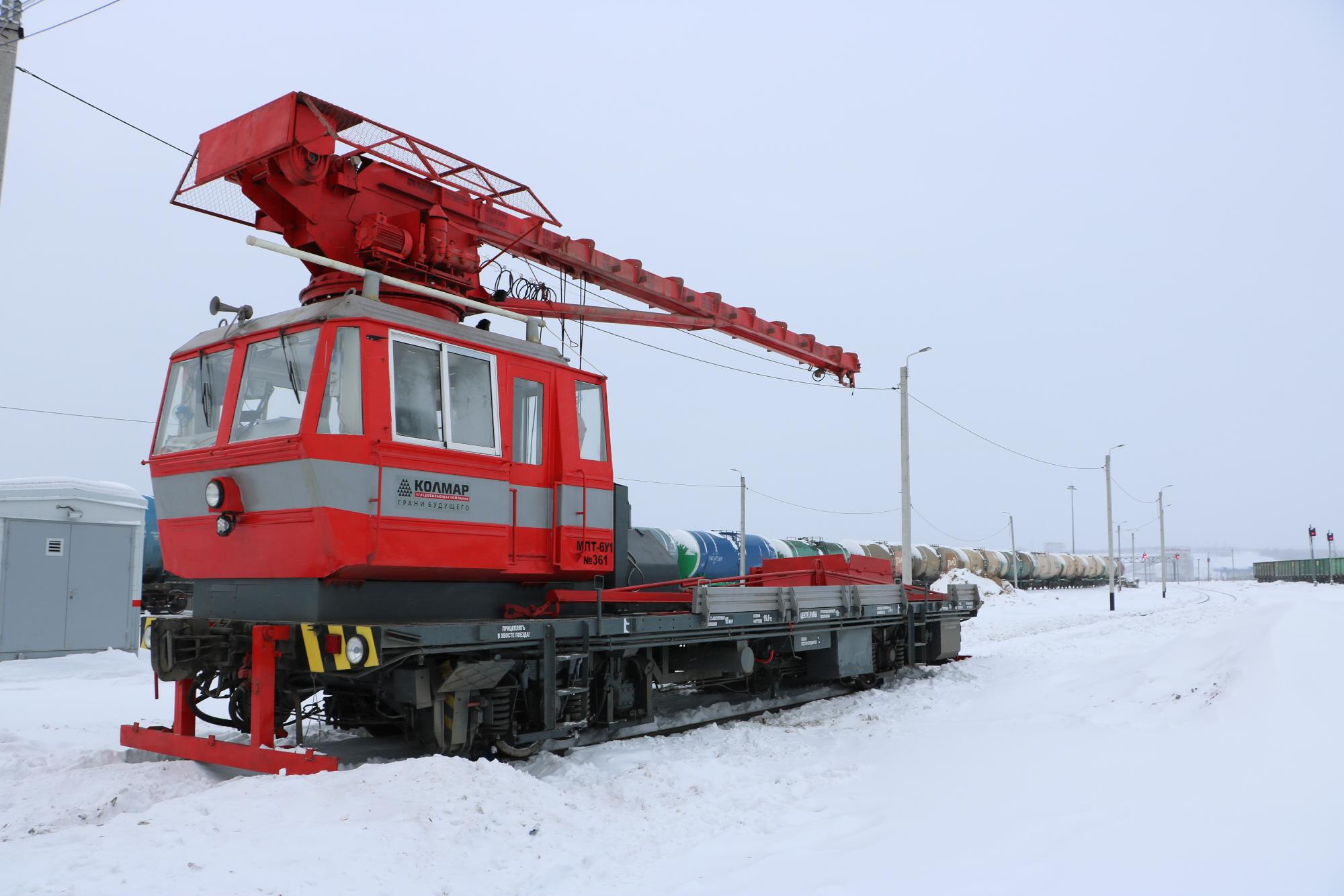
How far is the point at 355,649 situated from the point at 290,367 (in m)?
2.16

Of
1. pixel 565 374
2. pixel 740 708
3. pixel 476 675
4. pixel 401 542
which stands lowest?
pixel 740 708

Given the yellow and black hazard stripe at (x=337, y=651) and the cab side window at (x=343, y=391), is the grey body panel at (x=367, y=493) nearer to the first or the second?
the cab side window at (x=343, y=391)

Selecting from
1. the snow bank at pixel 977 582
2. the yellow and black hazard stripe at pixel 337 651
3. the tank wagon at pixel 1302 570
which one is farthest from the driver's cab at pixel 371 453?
the tank wagon at pixel 1302 570

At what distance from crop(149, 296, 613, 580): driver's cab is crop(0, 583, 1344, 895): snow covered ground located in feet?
5.29

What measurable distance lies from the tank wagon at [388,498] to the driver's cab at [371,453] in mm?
19

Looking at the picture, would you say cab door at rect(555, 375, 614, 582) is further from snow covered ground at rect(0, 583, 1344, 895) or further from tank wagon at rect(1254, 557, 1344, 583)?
tank wagon at rect(1254, 557, 1344, 583)

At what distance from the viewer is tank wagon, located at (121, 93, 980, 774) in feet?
21.7

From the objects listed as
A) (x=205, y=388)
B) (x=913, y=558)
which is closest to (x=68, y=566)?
(x=205, y=388)

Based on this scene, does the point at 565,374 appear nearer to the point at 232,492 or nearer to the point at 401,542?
the point at 401,542

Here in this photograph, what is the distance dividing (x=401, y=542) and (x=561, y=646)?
1.66 m

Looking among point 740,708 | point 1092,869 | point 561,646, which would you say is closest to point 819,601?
point 740,708

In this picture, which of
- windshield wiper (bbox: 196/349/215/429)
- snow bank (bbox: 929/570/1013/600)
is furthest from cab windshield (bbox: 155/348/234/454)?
snow bank (bbox: 929/570/1013/600)

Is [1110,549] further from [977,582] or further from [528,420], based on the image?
[528,420]

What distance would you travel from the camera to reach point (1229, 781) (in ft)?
19.6
